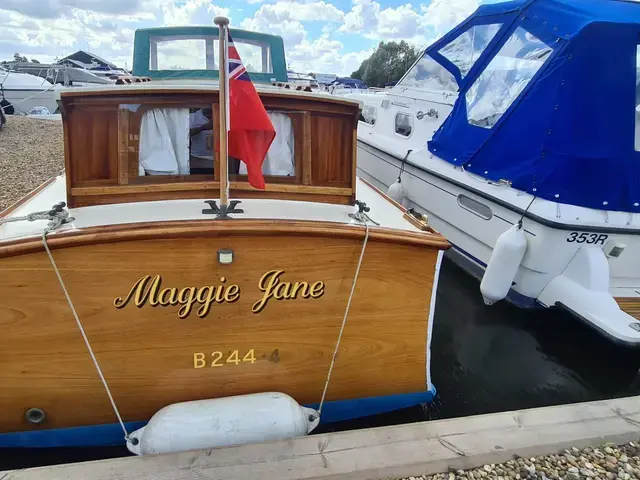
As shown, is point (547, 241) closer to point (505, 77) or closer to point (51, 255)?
point (505, 77)

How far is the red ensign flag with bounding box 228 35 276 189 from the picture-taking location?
2.21m

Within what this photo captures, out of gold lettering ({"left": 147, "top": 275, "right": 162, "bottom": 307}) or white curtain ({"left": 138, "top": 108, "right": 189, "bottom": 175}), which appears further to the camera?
white curtain ({"left": 138, "top": 108, "right": 189, "bottom": 175})

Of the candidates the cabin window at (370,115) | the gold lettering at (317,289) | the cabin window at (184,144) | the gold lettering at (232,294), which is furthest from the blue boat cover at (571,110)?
the gold lettering at (232,294)

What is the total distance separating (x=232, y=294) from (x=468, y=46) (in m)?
5.02

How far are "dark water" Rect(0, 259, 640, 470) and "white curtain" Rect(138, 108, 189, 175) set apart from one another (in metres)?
1.81

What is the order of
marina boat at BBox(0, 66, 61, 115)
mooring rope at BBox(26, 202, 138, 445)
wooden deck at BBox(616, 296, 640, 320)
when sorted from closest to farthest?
mooring rope at BBox(26, 202, 138, 445) < wooden deck at BBox(616, 296, 640, 320) < marina boat at BBox(0, 66, 61, 115)

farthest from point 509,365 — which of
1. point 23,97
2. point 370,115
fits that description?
point 23,97

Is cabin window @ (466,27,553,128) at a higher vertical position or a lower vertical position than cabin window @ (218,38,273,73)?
lower

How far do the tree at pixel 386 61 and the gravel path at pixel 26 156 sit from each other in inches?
1373

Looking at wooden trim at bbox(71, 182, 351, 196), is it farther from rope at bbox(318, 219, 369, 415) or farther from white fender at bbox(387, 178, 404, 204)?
white fender at bbox(387, 178, 404, 204)

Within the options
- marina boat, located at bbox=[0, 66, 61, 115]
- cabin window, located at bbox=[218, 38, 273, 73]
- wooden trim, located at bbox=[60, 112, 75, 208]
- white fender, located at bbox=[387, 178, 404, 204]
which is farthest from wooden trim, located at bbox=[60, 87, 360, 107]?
marina boat, located at bbox=[0, 66, 61, 115]

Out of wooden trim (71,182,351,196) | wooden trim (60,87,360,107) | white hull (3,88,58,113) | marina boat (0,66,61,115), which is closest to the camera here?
wooden trim (60,87,360,107)

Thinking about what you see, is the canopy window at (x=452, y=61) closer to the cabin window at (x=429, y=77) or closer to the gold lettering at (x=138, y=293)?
the cabin window at (x=429, y=77)

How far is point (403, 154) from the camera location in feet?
20.0
